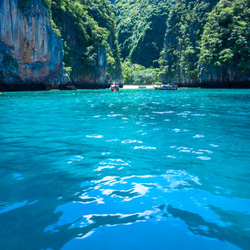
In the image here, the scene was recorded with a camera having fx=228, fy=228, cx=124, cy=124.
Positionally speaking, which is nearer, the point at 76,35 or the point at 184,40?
the point at 76,35

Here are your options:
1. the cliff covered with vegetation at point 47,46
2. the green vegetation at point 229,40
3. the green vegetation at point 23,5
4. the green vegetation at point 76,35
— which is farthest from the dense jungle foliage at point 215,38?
the green vegetation at point 23,5

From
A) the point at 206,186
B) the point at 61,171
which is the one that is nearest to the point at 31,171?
the point at 61,171

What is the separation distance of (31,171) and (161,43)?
14685 cm

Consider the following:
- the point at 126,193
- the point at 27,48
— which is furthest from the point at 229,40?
the point at 126,193

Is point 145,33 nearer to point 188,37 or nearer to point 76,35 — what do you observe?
point 188,37

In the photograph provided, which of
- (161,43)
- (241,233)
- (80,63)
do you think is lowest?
(241,233)

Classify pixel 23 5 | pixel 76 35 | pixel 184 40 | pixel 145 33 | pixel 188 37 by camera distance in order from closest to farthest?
pixel 23 5 < pixel 76 35 < pixel 188 37 < pixel 184 40 < pixel 145 33

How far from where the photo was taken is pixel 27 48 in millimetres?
41812

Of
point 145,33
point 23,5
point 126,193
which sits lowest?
point 126,193

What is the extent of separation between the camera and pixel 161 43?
140125 mm

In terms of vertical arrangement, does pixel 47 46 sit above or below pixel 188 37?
below

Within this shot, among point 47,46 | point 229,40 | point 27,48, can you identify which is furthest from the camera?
point 229,40

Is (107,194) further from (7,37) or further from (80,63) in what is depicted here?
(80,63)

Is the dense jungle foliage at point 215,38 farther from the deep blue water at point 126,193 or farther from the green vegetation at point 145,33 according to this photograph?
the deep blue water at point 126,193
